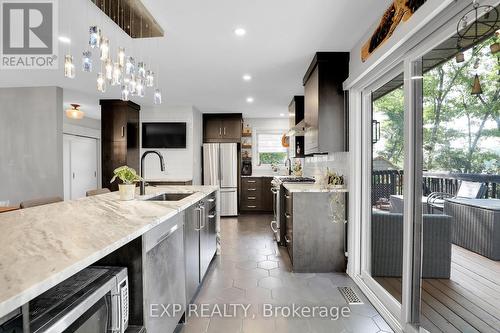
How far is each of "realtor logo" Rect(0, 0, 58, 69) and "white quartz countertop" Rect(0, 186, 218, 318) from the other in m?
1.68

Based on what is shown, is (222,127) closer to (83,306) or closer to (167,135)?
(167,135)

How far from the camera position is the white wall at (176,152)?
590 cm

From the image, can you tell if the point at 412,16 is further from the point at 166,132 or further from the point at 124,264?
the point at 166,132

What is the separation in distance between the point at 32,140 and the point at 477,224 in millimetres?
5580

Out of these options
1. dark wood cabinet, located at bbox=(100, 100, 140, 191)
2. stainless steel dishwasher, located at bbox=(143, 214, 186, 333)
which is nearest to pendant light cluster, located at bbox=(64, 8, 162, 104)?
stainless steel dishwasher, located at bbox=(143, 214, 186, 333)

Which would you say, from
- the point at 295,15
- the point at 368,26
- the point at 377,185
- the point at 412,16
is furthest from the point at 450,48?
the point at 377,185

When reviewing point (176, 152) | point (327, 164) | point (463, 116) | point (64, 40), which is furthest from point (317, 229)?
point (176, 152)

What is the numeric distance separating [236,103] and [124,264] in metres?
4.69

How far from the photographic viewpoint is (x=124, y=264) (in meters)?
1.40

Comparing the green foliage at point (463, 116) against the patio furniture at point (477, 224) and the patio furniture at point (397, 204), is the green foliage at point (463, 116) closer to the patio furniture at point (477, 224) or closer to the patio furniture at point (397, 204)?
the patio furniture at point (477, 224)

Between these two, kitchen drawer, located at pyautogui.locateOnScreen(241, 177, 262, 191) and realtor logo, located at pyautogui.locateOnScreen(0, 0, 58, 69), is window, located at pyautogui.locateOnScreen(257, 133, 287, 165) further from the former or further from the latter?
realtor logo, located at pyautogui.locateOnScreen(0, 0, 58, 69)

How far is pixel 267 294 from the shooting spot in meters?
2.54

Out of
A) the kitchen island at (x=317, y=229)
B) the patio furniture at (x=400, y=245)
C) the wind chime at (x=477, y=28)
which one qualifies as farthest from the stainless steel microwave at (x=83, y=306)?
the kitchen island at (x=317, y=229)

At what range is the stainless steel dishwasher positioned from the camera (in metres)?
1.44
